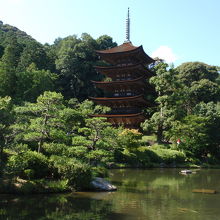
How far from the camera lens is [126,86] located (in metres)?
44.9

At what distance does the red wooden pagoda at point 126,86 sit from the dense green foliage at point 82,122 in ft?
7.15

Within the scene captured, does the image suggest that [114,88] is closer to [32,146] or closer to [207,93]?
[207,93]

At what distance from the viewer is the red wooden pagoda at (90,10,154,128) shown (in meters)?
41.8

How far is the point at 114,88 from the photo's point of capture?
151ft

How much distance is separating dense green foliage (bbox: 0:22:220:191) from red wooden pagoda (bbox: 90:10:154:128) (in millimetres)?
2180

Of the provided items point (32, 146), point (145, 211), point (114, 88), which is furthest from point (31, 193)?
point (114, 88)

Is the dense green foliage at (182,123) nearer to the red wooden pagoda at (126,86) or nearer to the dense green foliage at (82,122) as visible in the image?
the dense green foliage at (82,122)

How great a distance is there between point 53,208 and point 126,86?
1367 inches

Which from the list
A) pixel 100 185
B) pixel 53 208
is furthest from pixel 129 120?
pixel 53 208

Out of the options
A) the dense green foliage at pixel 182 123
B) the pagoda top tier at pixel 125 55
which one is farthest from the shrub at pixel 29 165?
the pagoda top tier at pixel 125 55

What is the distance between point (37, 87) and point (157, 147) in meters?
20.7

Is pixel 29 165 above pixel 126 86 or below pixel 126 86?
below

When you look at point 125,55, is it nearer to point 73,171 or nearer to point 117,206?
point 73,171

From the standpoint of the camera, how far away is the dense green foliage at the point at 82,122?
1461 cm
